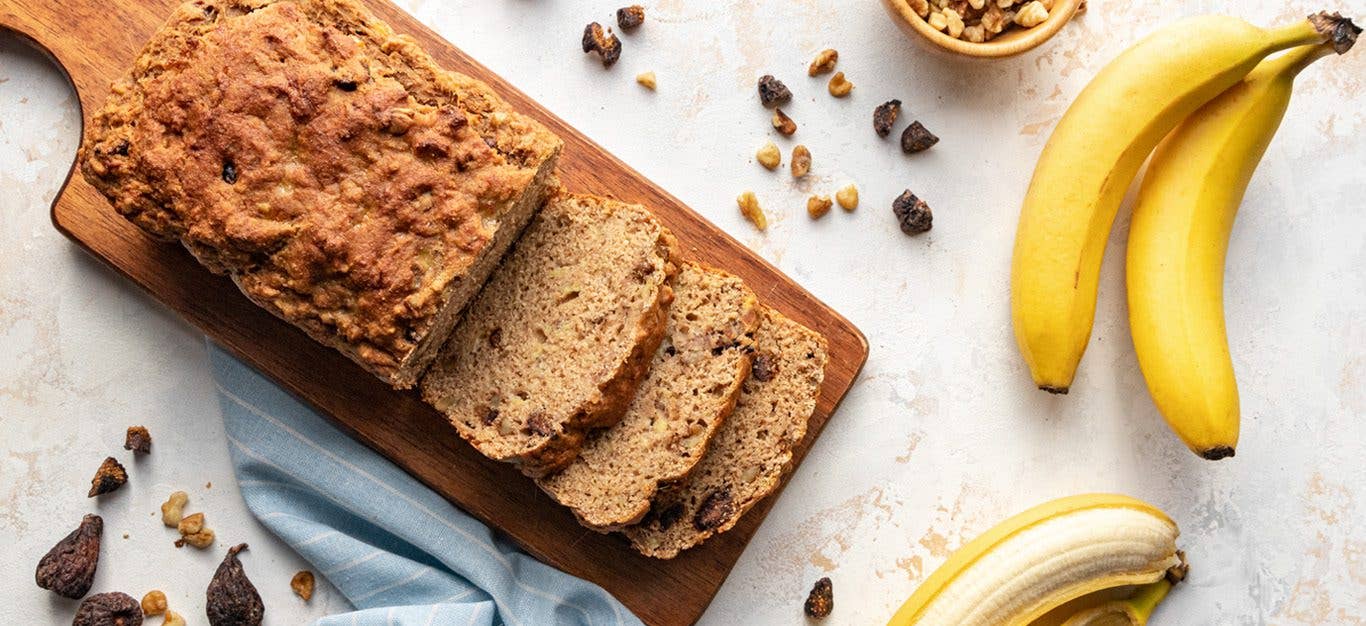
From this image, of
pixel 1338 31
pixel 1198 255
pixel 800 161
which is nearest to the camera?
pixel 1338 31

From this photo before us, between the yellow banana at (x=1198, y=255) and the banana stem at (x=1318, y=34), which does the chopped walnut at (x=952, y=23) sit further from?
the banana stem at (x=1318, y=34)

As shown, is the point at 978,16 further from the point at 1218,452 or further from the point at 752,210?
the point at 1218,452

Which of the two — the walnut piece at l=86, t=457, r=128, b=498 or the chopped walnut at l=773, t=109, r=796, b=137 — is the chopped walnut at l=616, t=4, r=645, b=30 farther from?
the walnut piece at l=86, t=457, r=128, b=498

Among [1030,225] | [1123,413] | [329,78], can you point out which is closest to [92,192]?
[329,78]

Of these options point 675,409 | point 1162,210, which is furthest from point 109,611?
point 1162,210

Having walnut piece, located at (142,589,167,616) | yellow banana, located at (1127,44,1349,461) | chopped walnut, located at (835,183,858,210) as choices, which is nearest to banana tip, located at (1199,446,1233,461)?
yellow banana, located at (1127,44,1349,461)

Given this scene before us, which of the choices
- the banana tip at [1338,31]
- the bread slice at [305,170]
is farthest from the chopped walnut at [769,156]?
the banana tip at [1338,31]

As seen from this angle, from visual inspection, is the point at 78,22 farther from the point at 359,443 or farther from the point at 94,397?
the point at 359,443
